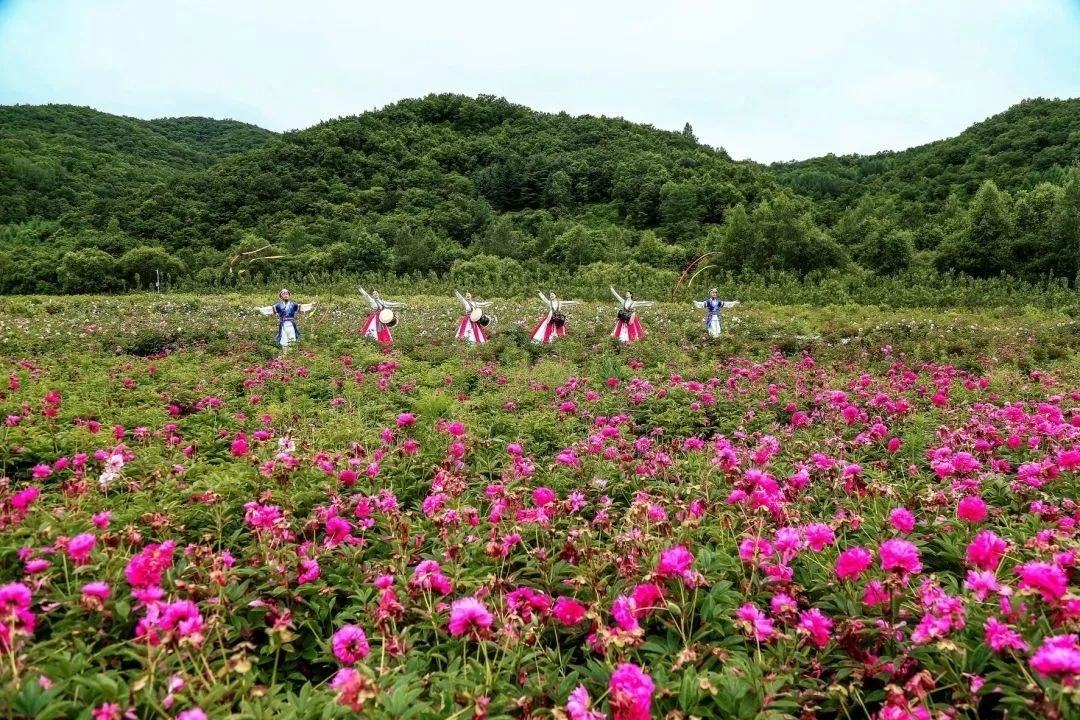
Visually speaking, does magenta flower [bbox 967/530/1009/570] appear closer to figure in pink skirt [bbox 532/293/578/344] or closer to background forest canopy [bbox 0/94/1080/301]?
figure in pink skirt [bbox 532/293/578/344]

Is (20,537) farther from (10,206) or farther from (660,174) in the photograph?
(10,206)

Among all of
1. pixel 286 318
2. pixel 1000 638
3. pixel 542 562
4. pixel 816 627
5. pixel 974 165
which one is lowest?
pixel 542 562

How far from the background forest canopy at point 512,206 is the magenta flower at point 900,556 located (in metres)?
19.4

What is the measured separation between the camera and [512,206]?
6297cm

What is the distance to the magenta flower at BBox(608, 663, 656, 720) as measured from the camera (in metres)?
1.34

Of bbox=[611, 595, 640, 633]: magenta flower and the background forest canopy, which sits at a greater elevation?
the background forest canopy

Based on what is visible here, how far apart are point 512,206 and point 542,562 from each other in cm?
6263

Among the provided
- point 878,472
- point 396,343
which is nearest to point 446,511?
point 878,472

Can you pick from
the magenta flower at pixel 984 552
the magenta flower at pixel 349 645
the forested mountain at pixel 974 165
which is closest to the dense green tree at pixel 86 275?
the magenta flower at pixel 349 645

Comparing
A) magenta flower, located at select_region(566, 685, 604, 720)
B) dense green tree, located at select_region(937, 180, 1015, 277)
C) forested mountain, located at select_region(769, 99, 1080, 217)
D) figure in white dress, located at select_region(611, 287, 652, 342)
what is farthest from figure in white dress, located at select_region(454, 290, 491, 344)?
forested mountain, located at select_region(769, 99, 1080, 217)

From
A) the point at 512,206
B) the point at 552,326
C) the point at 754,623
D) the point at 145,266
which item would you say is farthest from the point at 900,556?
the point at 512,206

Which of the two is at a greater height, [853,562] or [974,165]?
[974,165]

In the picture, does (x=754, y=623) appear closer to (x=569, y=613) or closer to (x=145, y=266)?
(x=569, y=613)

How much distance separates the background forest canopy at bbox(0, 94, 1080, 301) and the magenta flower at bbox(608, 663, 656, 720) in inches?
762
